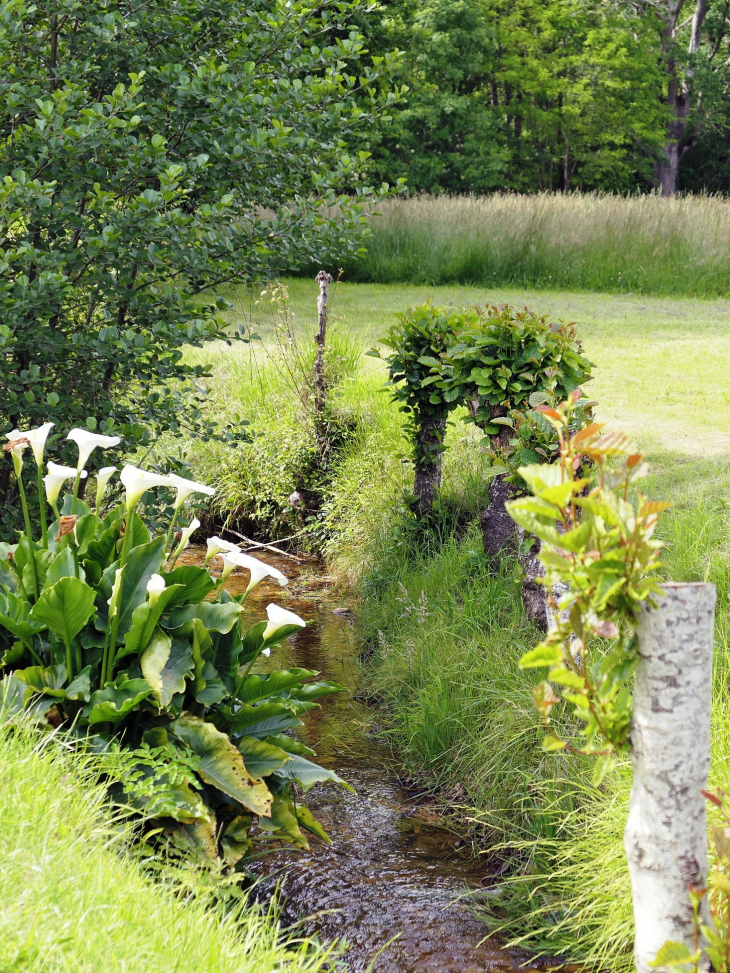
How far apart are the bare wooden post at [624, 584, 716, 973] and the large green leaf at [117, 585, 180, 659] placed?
1.44 metres

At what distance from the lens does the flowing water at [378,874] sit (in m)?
2.99

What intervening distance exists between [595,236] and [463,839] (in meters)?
14.8

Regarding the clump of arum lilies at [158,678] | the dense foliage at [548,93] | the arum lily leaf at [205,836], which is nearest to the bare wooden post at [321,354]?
the clump of arum lilies at [158,678]

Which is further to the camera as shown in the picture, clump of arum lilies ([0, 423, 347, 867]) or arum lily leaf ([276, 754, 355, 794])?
arum lily leaf ([276, 754, 355, 794])

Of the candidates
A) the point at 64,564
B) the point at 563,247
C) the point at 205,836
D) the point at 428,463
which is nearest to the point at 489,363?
the point at 428,463

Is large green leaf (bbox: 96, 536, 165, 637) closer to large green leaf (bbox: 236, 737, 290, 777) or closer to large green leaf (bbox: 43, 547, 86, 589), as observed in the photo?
large green leaf (bbox: 43, 547, 86, 589)

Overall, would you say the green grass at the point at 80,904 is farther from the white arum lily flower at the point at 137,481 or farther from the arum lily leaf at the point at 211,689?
the white arum lily flower at the point at 137,481

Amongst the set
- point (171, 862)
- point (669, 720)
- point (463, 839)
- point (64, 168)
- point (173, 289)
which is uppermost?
point (64, 168)

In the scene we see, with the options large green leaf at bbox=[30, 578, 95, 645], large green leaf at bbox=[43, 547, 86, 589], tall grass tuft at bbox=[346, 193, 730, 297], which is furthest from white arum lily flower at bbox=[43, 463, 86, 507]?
tall grass tuft at bbox=[346, 193, 730, 297]

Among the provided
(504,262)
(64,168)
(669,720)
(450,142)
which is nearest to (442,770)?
(669,720)

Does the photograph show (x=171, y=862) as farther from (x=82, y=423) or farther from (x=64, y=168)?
(x=64, y=168)

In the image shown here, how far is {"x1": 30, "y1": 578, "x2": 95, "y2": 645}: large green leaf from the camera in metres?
2.77

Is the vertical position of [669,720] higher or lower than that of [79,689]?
higher

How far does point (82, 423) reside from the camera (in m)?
4.36
